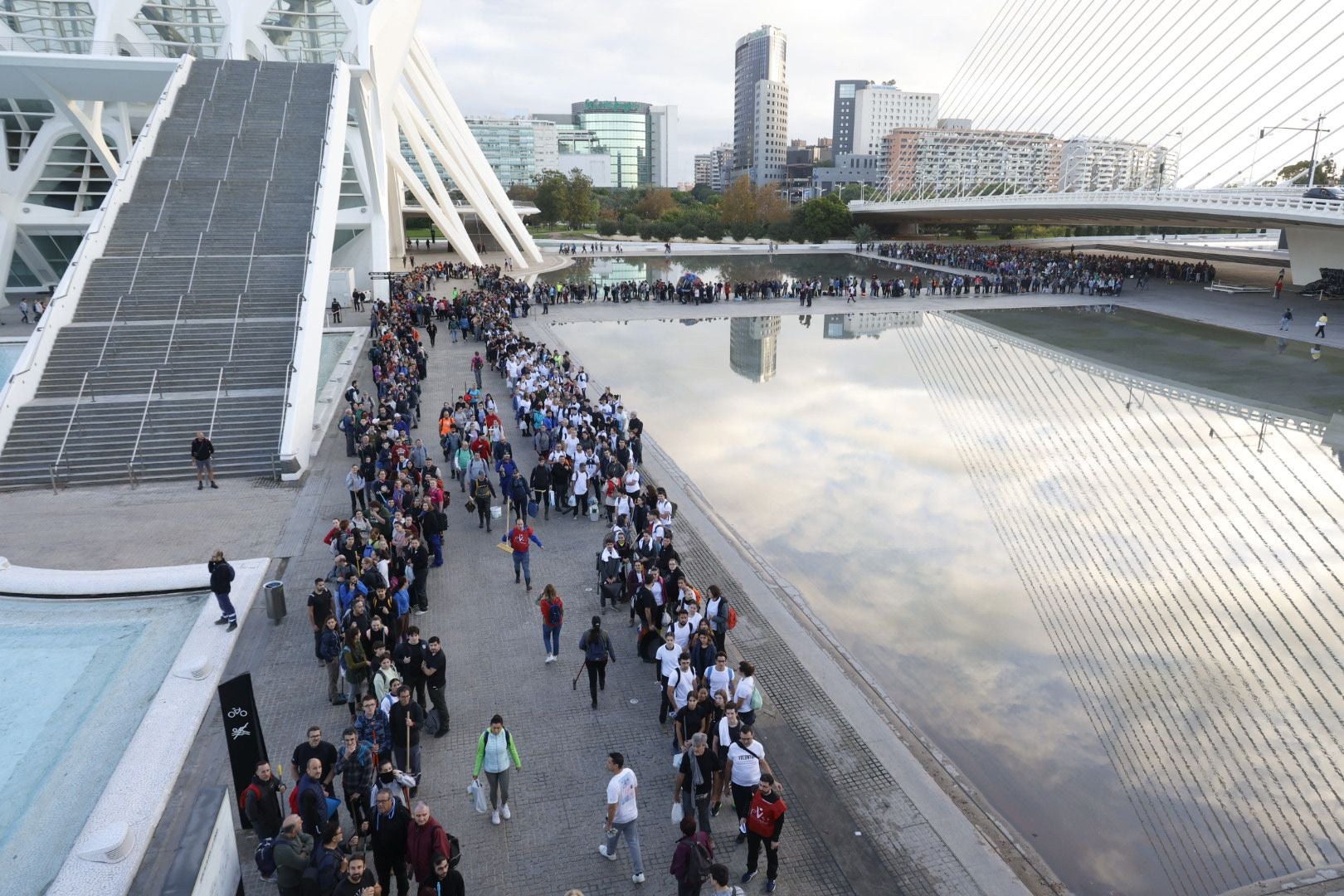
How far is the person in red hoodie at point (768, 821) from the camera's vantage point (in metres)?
5.68

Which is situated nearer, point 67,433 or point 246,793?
point 246,793

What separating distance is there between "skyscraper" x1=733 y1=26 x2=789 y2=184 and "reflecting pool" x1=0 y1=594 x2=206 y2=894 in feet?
547

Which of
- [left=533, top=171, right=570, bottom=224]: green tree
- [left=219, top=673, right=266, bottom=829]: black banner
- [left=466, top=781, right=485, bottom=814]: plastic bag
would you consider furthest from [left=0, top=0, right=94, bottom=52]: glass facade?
[left=533, top=171, right=570, bottom=224]: green tree

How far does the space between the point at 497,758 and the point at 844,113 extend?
206 meters

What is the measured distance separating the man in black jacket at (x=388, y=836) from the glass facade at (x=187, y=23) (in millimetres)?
39263

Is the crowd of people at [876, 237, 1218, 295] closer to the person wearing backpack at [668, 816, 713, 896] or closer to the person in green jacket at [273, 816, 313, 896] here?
the person wearing backpack at [668, 816, 713, 896]

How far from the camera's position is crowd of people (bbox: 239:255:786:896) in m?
5.64

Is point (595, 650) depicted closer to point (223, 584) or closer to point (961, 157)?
point (223, 584)

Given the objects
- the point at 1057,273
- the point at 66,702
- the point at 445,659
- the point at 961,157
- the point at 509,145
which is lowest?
the point at 66,702

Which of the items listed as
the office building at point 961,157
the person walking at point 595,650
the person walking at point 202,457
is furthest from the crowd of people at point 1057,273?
the office building at point 961,157

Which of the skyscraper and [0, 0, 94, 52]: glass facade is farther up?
the skyscraper

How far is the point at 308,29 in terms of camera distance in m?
38.8

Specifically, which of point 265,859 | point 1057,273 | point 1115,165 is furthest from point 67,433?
point 1115,165

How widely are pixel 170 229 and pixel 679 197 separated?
10279 cm
